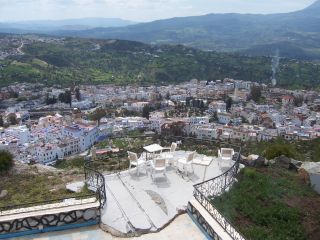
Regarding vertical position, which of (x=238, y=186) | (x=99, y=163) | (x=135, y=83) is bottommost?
(x=135, y=83)

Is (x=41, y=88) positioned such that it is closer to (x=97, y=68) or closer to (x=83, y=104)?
(x=83, y=104)

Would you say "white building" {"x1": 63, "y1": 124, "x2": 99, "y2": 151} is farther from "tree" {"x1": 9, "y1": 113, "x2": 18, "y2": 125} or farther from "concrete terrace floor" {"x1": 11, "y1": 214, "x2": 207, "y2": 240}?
"concrete terrace floor" {"x1": 11, "y1": 214, "x2": 207, "y2": 240}

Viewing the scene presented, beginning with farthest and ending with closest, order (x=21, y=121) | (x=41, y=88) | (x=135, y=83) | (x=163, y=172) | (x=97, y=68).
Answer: (x=97, y=68) → (x=135, y=83) → (x=41, y=88) → (x=21, y=121) → (x=163, y=172)

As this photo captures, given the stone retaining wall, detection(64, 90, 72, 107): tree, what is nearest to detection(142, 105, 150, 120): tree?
detection(64, 90, 72, 107): tree

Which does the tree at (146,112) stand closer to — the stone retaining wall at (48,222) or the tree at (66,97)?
the tree at (66,97)

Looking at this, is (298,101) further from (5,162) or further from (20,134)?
(5,162)

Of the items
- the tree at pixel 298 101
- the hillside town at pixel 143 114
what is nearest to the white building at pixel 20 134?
the hillside town at pixel 143 114

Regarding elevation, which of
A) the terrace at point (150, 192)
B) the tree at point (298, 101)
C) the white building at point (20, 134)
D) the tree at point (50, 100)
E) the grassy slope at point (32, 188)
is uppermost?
the terrace at point (150, 192)

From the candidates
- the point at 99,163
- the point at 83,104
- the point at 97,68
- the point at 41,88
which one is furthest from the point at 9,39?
the point at 99,163
